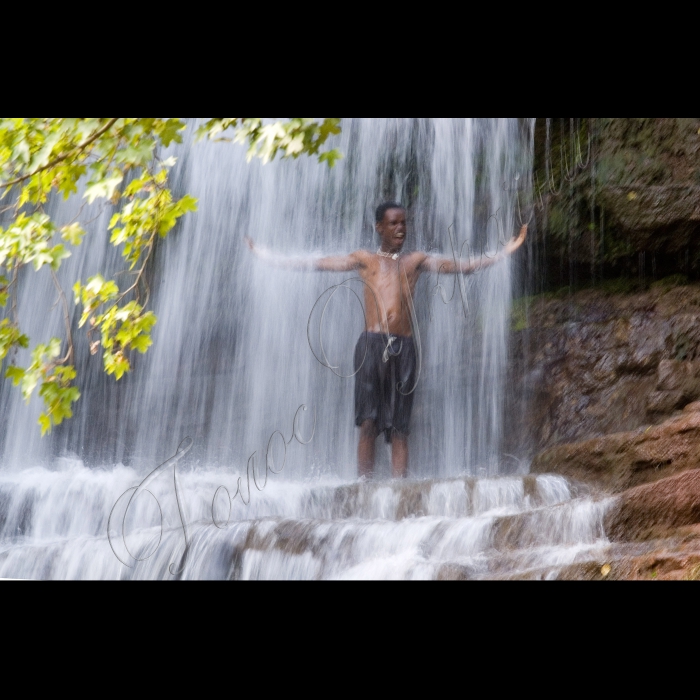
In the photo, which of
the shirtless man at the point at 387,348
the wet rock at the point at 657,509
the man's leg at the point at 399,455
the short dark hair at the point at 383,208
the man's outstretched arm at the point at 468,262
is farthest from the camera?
the short dark hair at the point at 383,208

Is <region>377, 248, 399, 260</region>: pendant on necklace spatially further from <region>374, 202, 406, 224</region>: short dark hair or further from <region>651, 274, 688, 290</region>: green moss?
<region>651, 274, 688, 290</region>: green moss

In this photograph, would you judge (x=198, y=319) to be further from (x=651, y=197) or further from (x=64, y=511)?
(x=651, y=197)

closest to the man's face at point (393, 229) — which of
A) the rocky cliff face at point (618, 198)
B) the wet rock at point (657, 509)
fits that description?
the rocky cliff face at point (618, 198)

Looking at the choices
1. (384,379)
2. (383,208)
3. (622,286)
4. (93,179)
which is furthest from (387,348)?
A: (93,179)

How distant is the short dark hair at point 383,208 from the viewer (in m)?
4.55

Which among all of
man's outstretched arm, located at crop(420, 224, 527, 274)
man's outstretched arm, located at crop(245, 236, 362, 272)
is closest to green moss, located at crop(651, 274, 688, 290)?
man's outstretched arm, located at crop(420, 224, 527, 274)

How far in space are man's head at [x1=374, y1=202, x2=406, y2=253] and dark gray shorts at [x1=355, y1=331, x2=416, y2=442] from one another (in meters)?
0.48

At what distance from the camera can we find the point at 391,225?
452 cm

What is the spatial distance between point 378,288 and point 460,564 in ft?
4.70

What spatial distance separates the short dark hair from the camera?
455 centimetres

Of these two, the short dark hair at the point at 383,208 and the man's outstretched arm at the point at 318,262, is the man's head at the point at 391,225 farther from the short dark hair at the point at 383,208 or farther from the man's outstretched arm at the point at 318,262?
the man's outstretched arm at the point at 318,262

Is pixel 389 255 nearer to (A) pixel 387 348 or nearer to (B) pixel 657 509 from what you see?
(A) pixel 387 348

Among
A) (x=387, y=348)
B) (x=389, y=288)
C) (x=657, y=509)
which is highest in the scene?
(x=389, y=288)

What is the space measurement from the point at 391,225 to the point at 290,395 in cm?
97
